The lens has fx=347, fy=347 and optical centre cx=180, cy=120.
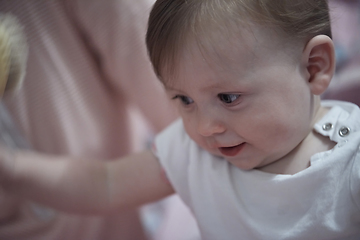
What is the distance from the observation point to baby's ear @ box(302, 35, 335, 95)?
0.47m

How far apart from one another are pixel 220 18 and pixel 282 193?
270 millimetres

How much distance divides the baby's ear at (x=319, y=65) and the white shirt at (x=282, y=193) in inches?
2.9

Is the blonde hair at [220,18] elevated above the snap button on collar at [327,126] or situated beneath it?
elevated above

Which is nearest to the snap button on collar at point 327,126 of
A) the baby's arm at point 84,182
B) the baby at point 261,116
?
the baby at point 261,116

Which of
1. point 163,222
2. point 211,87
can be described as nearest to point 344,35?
point 211,87

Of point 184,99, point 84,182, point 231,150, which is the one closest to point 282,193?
point 231,150

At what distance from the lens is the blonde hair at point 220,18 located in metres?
0.42

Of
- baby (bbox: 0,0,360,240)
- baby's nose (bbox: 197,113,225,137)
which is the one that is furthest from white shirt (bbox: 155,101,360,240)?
baby's nose (bbox: 197,113,225,137)

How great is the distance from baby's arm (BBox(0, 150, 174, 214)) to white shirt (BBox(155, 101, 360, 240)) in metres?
0.05

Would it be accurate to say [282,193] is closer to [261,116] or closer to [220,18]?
[261,116]

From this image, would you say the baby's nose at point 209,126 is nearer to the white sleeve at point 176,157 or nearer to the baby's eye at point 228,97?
the baby's eye at point 228,97

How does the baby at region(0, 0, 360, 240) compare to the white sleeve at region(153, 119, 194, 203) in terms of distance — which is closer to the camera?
the baby at region(0, 0, 360, 240)

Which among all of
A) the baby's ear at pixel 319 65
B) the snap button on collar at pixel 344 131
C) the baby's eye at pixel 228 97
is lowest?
the snap button on collar at pixel 344 131

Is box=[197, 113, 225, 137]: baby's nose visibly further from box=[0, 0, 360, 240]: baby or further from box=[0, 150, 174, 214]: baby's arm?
box=[0, 150, 174, 214]: baby's arm
